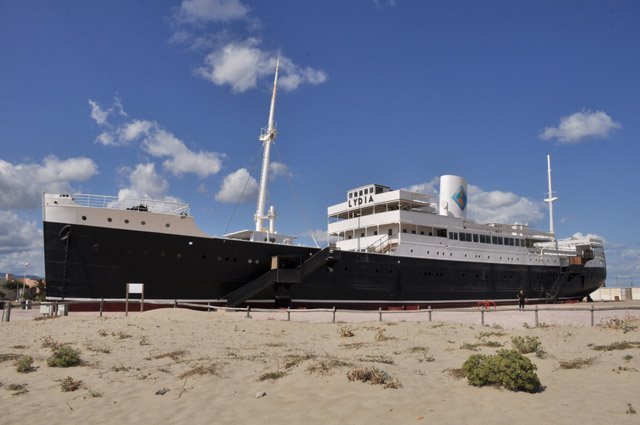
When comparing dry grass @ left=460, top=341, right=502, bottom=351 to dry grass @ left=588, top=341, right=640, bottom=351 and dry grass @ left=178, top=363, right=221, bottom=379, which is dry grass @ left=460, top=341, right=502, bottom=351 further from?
dry grass @ left=178, top=363, right=221, bottom=379

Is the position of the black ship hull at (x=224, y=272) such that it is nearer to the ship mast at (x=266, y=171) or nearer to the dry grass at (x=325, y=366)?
the ship mast at (x=266, y=171)

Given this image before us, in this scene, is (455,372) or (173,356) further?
(173,356)

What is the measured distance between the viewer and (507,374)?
807 centimetres

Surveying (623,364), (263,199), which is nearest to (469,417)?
(623,364)

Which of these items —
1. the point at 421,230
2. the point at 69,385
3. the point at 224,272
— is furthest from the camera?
the point at 421,230

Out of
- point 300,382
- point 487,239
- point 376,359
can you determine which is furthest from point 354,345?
point 487,239

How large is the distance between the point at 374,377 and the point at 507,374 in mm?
2306

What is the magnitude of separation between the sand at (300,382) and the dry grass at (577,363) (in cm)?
13

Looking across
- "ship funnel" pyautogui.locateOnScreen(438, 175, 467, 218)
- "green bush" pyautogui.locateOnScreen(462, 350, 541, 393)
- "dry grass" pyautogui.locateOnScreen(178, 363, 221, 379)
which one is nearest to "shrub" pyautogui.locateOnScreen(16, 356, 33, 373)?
"dry grass" pyautogui.locateOnScreen(178, 363, 221, 379)

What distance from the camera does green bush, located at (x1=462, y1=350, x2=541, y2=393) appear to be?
26.1ft

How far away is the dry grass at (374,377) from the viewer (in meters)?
8.36

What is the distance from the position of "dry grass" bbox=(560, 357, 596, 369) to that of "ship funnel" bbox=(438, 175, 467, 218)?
3100 centimetres

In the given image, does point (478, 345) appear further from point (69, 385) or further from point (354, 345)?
point (69, 385)

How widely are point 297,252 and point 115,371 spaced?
62.3 ft
